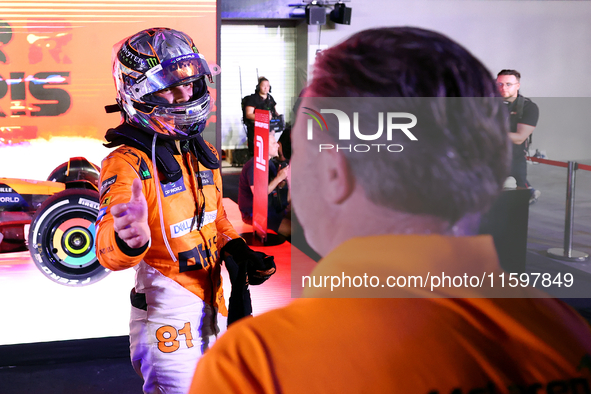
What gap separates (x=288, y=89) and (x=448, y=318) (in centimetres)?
765

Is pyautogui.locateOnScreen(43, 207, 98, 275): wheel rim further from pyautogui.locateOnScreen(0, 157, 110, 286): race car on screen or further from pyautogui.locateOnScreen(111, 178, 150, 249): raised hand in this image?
pyautogui.locateOnScreen(111, 178, 150, 249): raised hand

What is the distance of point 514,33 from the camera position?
294 inches

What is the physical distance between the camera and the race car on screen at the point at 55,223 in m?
2.67

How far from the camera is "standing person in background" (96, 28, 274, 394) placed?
1.59 m

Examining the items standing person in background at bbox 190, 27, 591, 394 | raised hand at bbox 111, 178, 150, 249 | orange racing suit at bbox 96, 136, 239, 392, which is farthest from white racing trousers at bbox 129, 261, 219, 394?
standing person in background at bbox 190, 27, 591, 394

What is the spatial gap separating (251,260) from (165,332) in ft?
1.22

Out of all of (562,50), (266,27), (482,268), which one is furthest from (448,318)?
(562,50)

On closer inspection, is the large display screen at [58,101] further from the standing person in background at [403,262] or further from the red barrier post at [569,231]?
the red barrier post at [569,231]

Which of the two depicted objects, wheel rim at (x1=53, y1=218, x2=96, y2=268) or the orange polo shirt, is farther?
wheel rim at (x1=53, y1=218, x2=96, y2=268)

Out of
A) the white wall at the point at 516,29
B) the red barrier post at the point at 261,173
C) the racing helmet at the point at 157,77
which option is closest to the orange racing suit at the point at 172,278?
the racing helmet at the point at 157,77

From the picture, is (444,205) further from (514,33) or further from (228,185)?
(514,33)

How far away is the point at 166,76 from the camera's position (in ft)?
5.29

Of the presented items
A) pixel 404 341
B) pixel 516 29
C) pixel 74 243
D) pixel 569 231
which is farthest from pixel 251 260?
pixel 516 29

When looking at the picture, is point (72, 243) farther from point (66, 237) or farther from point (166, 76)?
point (166, 76)
